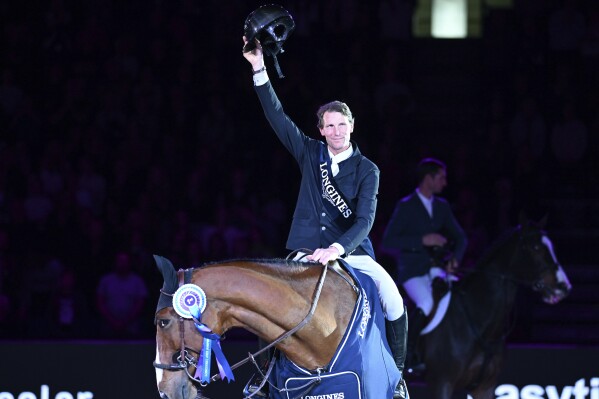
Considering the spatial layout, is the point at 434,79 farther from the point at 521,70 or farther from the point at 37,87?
the point at 37,87

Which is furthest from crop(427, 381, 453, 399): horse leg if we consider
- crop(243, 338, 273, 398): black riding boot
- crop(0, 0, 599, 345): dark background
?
crop(243, 338, 273, 398): black riding boot

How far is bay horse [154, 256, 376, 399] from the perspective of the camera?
489 centimetres

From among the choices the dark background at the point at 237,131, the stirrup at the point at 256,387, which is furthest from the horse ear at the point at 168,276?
the dark background at the point at 237,131

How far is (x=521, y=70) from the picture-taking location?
13.6 metres

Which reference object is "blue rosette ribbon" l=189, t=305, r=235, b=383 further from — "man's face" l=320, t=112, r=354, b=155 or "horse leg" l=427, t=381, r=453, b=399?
"horse leg" l=427, t=381, r=453, b=399

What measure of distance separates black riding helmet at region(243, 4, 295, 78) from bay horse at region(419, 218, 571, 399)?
14.4 ft

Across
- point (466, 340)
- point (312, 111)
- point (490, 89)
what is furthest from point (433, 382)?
point (490, 89)

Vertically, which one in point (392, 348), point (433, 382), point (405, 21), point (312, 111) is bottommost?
point (433, 382)

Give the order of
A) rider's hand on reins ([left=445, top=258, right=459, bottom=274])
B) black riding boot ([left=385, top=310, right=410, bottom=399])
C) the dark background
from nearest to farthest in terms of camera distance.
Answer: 1. black riding boot ([left=385, top=310, right=410, bottom=399])
2. rider's hand on reins ([left=445, top=258, right=459, bottom=274])
3. the dark background

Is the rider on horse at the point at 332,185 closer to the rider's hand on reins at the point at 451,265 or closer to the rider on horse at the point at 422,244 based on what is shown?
the rider on horse at the point at 422,244

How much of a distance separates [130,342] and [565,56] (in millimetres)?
7053

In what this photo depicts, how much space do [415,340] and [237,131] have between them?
4.58 metres

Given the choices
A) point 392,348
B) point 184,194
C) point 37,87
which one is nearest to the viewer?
point 392,348

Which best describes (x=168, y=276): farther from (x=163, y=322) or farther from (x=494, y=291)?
(x=494, y=291)
